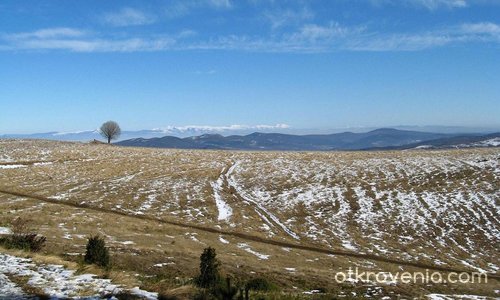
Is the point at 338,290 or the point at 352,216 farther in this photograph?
the point at 352,216

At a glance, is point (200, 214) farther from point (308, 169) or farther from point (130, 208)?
point (308, 169)

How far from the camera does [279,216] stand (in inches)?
1467

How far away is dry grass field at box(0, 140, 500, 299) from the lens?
1897 centimetres

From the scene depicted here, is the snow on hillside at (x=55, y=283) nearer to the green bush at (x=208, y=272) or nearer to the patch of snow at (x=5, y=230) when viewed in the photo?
the green bush at (x=208, y=272)

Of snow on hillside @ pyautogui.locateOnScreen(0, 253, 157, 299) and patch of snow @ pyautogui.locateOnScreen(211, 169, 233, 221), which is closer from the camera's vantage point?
snow on hillside @ pyautogui.locateOnScreen(0, 253, 157, 299)

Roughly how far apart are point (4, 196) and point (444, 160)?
60.1 meters

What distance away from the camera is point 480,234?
106ft

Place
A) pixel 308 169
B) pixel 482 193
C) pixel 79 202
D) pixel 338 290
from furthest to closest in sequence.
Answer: pixel 308 169, pixel 482 193, pixel 79 202, pixel 338 290

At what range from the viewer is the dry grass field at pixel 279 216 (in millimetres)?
18969

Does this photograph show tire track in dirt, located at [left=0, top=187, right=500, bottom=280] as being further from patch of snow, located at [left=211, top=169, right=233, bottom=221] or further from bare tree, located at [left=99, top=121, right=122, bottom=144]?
bare tree, located at [left=99, top=121, right=122, bottom=144]

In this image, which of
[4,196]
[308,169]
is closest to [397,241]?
[308,169]

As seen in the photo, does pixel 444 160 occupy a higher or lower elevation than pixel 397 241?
higher

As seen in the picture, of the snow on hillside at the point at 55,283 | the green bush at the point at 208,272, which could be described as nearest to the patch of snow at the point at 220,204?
the green bush at the point at 208,272

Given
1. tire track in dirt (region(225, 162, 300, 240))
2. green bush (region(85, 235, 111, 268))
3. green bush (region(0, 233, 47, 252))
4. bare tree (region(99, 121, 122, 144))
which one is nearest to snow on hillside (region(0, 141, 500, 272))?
tire track in dirt (region(225, 162, 300, 240))
